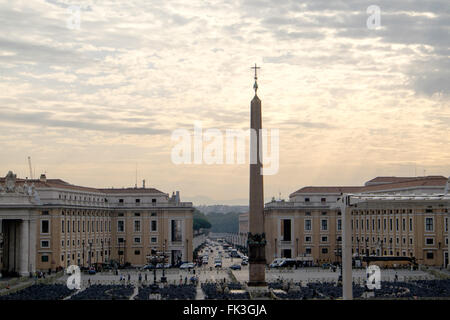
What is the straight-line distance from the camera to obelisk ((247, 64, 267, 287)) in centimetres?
4950

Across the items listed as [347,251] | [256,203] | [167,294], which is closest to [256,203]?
[256,203]

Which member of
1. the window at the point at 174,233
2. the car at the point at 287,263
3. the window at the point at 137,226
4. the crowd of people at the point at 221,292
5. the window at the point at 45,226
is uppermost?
the window at the point at 45,226

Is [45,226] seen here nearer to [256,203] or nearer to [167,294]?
→ [167,294]

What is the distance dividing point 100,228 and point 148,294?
37.5m

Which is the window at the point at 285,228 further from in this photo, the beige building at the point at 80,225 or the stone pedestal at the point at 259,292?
the stone pedestal at the point at 259,292

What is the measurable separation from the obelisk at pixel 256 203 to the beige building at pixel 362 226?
27598 mm

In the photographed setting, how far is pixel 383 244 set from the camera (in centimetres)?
8250

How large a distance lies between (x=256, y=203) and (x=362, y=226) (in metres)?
43.3

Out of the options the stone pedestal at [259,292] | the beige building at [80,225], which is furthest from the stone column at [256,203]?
the beige building at [80,225]

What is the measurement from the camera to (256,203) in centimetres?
4975

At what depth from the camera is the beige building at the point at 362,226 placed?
75.1 metres

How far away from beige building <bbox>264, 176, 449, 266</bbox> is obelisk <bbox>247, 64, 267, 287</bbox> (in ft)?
90.5
